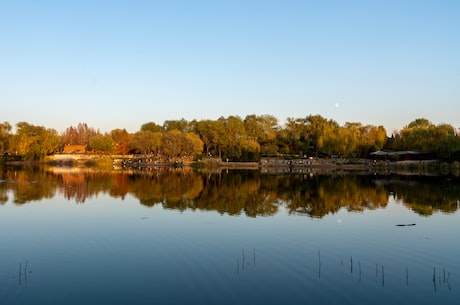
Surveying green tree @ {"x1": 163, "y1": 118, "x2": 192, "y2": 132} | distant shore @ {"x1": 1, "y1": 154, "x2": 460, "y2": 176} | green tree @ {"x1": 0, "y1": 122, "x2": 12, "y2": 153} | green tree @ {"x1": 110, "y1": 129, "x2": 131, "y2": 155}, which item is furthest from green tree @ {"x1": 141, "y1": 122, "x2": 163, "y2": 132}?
green tree @ {"x1": 0, "y1": 122, "x2": 12, "y2": 153}

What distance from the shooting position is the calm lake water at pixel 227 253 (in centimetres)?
816

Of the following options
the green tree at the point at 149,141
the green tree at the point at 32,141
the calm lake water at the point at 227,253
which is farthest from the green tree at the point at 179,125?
the calm lake water at the point at 227,253

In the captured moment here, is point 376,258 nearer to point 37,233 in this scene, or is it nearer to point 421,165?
point 37,233

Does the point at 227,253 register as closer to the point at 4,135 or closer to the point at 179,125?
the point at 4,135

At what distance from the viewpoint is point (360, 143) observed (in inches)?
2955

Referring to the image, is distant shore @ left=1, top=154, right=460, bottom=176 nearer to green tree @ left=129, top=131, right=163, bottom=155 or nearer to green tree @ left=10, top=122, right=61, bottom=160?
green tree @ left=10, top=122, right=61, bottom=160

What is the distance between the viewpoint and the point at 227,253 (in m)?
11.4

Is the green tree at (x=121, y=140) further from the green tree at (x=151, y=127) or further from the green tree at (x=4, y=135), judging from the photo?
the green tree at (x=4, y=135)

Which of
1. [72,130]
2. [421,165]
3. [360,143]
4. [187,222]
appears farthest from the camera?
[72,130]

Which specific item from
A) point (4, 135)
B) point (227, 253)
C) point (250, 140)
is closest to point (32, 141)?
point (4, 135)

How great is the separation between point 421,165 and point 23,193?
55.9 meters

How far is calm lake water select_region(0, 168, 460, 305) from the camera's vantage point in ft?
26.8

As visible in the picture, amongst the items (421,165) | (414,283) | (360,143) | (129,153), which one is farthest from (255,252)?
(129,153)

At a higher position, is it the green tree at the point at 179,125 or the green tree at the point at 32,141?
the green tree at the point at 179,125
